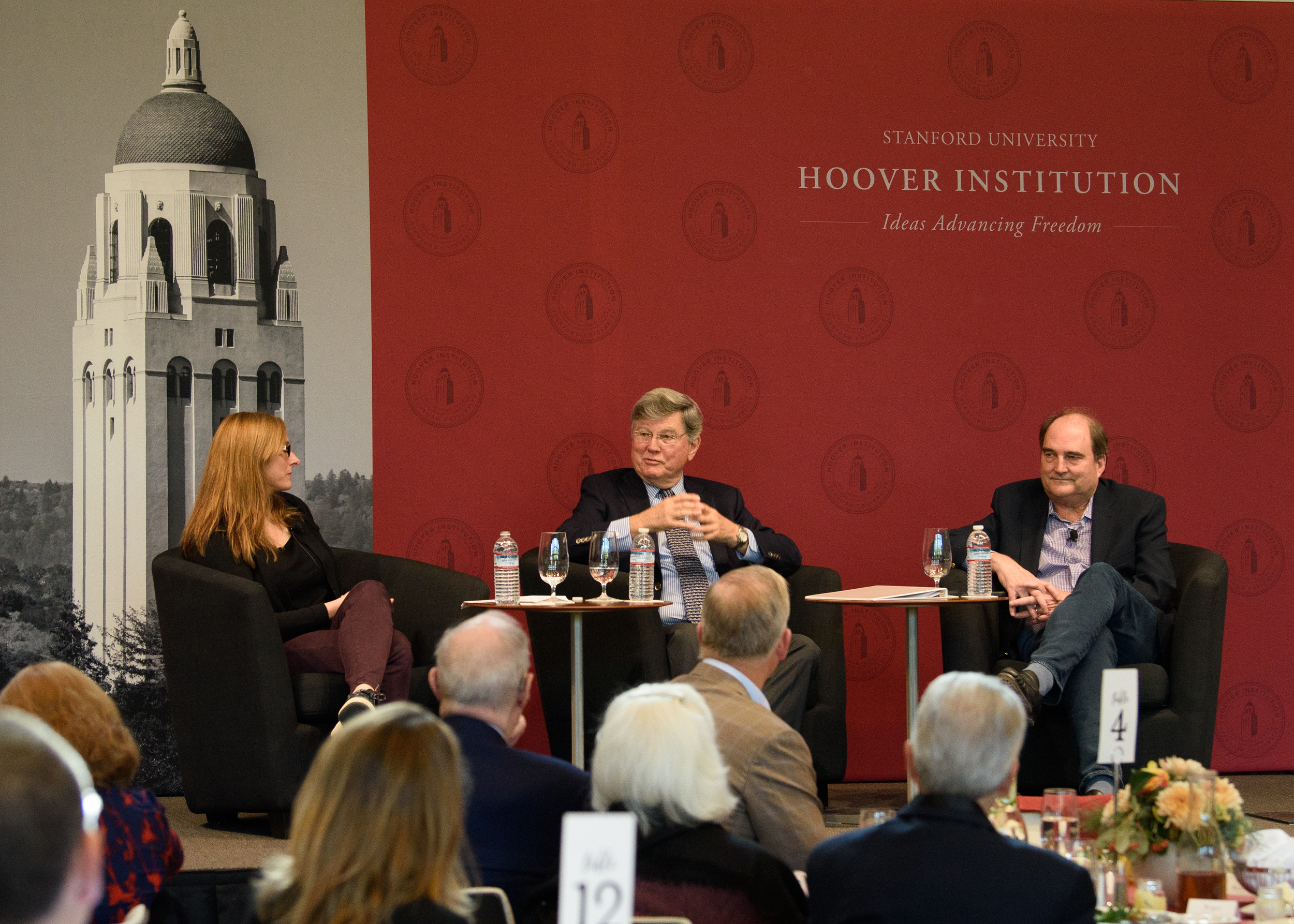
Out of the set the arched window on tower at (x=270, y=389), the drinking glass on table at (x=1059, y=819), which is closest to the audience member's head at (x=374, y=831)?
the drinking glass on table at (x=1059, y=819)

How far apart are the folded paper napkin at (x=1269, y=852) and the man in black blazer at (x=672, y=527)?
2.04 m

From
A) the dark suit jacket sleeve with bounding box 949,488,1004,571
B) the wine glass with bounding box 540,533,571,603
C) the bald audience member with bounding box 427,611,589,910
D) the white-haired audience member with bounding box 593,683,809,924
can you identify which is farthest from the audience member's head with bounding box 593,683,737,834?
the dark suit jacket sleeve with bounding box 949,488,1004,571

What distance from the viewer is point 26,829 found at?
0.94 m

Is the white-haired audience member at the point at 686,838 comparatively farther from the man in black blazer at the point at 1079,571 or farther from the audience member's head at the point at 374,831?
the man in black blazer at the point at 1079,571

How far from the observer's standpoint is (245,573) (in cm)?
400

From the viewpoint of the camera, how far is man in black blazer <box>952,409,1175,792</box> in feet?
12.3

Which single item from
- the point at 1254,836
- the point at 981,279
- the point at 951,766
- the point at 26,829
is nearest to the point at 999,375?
the point at 981,279

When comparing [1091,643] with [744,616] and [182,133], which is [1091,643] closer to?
[744,616]

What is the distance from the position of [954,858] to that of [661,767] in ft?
1.26

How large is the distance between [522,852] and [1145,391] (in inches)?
152

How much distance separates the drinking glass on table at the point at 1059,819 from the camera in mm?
2137

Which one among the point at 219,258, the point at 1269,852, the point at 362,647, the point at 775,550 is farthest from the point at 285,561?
the point at 1269,852

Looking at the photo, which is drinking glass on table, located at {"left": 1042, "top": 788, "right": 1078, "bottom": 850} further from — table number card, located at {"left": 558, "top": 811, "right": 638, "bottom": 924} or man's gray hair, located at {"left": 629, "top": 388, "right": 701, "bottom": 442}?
man's gray hair, located at {"left": 629, "top": 388, "right": 701, "bottom": 442}

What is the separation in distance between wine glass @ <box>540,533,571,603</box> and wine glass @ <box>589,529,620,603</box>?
0.25ft
